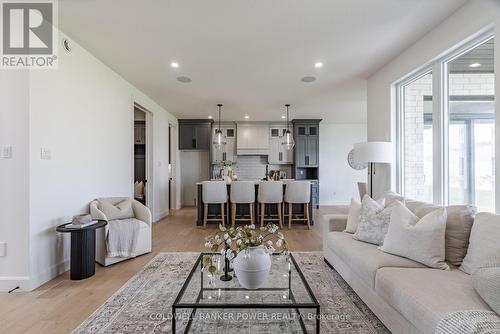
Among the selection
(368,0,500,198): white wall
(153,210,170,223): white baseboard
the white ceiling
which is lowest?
(153,210,170,223): white baseboard

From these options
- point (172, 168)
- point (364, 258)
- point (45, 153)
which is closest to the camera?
point (364, 258)

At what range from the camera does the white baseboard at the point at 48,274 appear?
2474 mm

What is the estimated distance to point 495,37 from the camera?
6.82 ft

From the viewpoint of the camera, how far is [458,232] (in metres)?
1.92

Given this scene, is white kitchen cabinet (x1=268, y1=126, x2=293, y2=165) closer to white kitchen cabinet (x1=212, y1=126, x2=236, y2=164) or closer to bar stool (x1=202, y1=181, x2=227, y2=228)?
white kitchen cabinet (x1=212, y1=126, x2=236, y2=164)

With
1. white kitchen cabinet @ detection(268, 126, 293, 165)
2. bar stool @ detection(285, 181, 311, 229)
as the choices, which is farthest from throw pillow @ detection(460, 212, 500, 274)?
white kitchen cabinet @ detection(268, 126, 293, 165)

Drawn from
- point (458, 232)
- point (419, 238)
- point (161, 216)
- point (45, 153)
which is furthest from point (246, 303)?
point (161, 216)

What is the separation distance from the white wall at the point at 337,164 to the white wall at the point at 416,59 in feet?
12.6

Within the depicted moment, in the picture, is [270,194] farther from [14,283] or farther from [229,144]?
[14,283]

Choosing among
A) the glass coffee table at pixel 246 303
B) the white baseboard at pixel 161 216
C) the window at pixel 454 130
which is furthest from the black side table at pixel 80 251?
the window at pixel 454 130

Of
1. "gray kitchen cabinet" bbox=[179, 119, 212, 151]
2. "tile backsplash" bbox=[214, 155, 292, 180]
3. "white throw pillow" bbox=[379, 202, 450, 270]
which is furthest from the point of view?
"tile backsplash" bbox=[214, 155, 292, 180]

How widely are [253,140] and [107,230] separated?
5.33 metres

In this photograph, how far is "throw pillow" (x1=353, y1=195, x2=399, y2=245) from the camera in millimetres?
2398

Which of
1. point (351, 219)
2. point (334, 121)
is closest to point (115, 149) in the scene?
point (351, 219)
